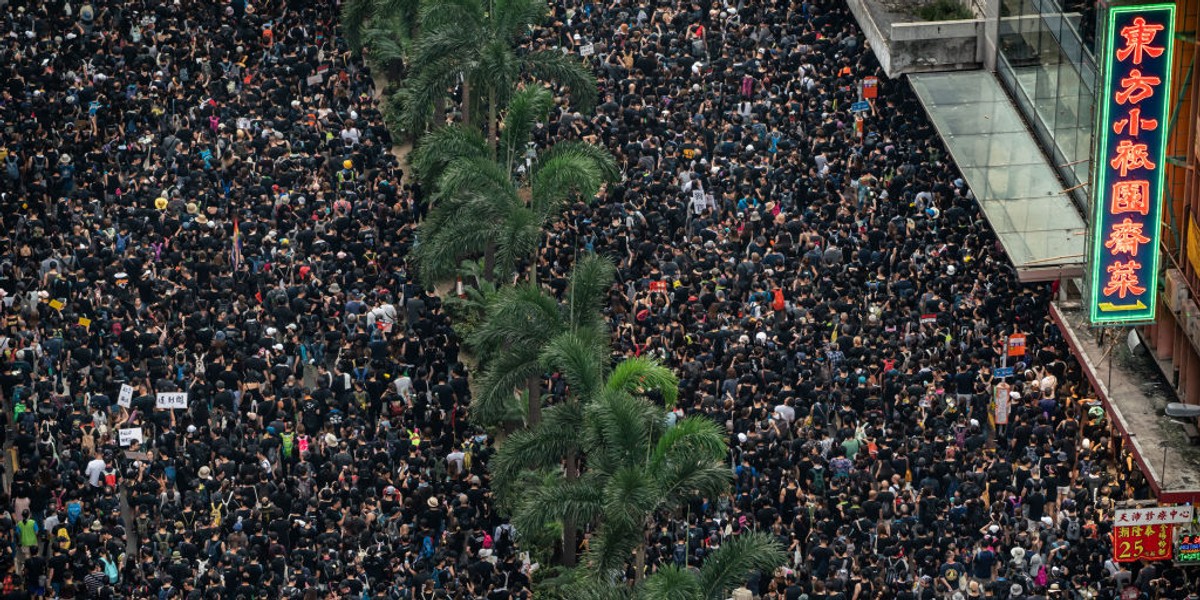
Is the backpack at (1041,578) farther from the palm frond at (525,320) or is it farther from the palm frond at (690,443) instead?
the palm frond at (525,320)

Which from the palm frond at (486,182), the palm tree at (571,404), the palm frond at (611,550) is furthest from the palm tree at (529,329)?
the palm frond at (486,182)

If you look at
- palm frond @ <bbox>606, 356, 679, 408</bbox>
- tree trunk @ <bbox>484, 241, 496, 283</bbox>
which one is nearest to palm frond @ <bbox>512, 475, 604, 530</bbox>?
palm frond @ <bbox>606, 356, 679, 408</bbox>

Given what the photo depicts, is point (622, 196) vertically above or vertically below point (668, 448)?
above

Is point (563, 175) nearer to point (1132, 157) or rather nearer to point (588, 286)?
point (588, 286)

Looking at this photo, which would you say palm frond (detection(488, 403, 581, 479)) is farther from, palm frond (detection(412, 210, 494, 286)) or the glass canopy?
the glass canopy

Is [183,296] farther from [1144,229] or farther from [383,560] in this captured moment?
[1144,229]

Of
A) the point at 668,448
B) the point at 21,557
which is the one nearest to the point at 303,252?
the point at 21,557

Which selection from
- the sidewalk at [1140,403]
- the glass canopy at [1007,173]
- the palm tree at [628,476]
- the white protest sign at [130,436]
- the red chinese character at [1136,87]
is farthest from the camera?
the glass canopy at [1007,173]
